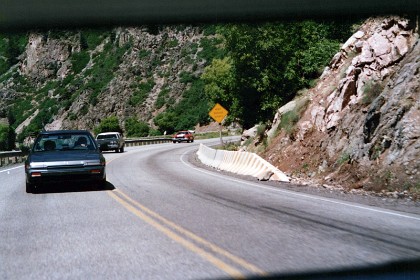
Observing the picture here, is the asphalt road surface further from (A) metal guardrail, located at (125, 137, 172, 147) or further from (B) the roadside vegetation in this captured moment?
(A) metal guardrail, located at (125, 137, 172, 147)

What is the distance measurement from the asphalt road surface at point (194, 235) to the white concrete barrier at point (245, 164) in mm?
4547

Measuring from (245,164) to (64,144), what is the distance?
25.8ft

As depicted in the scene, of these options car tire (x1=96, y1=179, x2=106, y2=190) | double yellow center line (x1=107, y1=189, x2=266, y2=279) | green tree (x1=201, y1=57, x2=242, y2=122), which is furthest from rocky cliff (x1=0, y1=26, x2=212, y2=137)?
double yellow center line (x1=107, y1=189, x2=266, y2=279)

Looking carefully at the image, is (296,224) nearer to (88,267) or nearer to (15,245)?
(88,267)

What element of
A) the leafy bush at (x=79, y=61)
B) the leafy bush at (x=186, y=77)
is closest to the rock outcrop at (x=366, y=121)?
the leafy bush at (x=186, y=77)

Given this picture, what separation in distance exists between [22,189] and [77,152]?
262 centimetres

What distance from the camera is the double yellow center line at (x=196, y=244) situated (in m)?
5.42

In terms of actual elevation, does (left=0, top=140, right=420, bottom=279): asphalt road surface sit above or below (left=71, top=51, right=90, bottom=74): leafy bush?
below

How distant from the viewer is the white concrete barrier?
56.4 ft

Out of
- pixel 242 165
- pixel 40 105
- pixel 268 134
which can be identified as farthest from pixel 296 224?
pixel 40 105

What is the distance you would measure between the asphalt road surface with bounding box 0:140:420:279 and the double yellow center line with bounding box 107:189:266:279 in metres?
0.01

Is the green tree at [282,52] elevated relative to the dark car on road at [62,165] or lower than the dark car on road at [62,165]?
elevated

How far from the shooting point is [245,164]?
19.8m

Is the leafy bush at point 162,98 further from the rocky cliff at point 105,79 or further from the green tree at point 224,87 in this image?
the green tree at point 224,87
